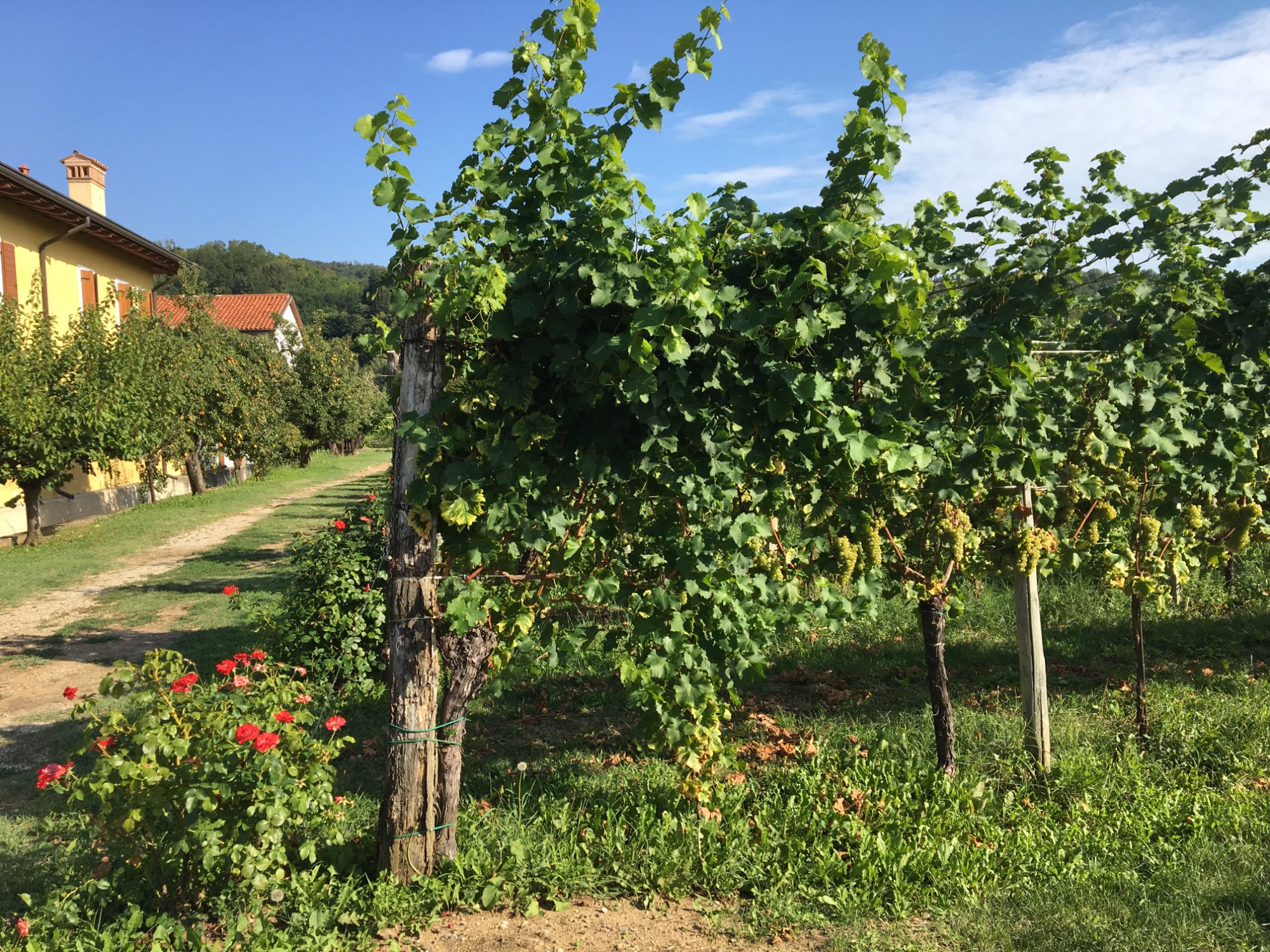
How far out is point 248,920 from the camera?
10.5 ft

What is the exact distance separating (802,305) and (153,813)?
3040mm

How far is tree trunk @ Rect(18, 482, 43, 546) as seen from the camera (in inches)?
527

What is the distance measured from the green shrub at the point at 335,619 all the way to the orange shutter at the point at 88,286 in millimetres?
14660

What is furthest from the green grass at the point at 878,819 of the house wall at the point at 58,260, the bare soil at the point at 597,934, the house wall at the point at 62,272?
the house wall at the point at 58,260

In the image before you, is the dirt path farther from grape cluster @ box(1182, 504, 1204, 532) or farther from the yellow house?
grape cluster @ box(1182, 504, 1204, 532)

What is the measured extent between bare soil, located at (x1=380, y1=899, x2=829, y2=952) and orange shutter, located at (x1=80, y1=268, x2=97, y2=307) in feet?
59.8

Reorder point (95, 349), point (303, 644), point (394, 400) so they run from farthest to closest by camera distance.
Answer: point (95, 349)
point (303, 644)
point (394, 400)

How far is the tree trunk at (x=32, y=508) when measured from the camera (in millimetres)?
13391

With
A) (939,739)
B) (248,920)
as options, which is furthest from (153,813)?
(939,739)

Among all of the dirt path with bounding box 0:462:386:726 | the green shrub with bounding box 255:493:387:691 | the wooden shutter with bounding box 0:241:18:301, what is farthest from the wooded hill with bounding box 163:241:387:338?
the green shrub with bounding box 255:493:387:691

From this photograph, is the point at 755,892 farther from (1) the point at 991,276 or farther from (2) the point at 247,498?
(2) the point at 247,498

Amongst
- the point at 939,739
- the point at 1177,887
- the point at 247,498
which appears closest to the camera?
the point at 1177,887

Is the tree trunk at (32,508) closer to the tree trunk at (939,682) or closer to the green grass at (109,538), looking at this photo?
the green grass at (109,538)

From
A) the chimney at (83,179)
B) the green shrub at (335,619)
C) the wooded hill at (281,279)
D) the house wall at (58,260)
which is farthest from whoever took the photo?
the wooded hill at (281,279)
